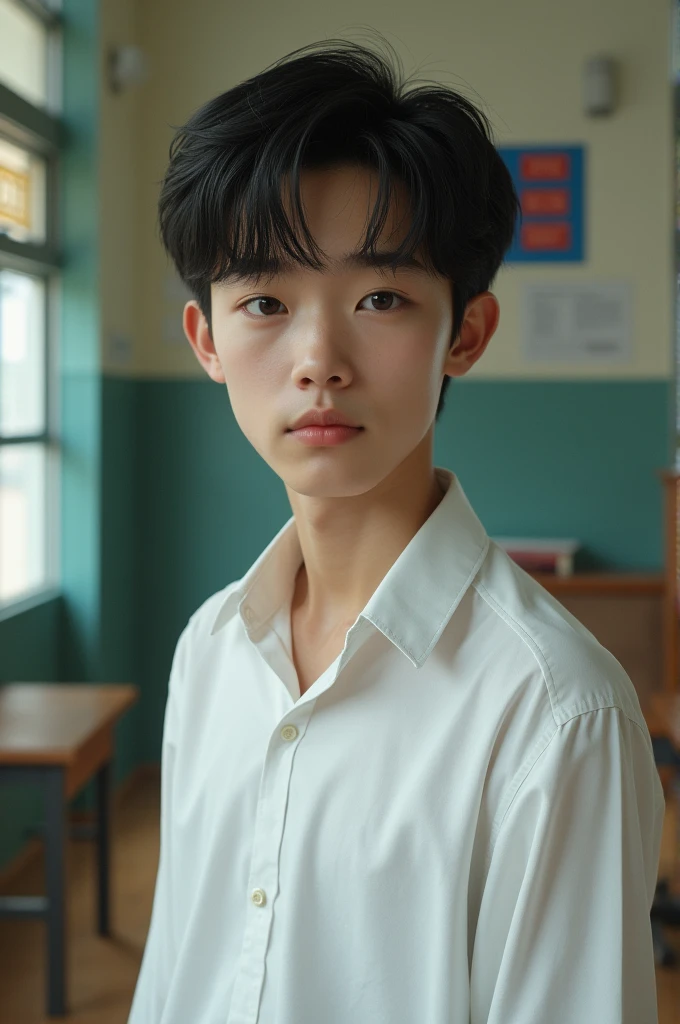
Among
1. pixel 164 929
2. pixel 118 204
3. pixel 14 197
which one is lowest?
pixel 164 929

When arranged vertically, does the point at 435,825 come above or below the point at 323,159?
below

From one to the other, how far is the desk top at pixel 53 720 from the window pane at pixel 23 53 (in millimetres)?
1884

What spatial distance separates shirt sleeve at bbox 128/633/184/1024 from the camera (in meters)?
1.10

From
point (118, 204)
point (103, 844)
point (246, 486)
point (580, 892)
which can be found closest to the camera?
point (580, 892)

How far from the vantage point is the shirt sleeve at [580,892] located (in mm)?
775

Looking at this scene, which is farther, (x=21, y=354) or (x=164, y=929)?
(x=21, y=354)

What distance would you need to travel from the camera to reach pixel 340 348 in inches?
33.9

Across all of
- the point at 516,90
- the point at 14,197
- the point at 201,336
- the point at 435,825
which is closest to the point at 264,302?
the point at 201,336

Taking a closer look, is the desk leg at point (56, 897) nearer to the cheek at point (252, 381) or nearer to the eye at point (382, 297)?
the cheek at point (252, 381)

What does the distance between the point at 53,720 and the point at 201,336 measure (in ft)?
5.86

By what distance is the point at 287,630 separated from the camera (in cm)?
110

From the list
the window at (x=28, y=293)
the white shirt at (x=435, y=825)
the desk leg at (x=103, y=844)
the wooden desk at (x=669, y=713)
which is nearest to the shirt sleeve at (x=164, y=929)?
the white shirt at (x=435, y=825)

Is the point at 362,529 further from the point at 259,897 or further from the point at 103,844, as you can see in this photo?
the point at 103,844

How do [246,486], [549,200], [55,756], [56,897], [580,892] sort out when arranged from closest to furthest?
[580,892], [55,756], [56,897], [549,200], [246,486]
